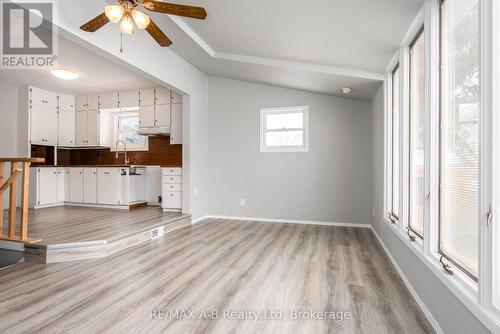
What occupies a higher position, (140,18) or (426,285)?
(140,18)

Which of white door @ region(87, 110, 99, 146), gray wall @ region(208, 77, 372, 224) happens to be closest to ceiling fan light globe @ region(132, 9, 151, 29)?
gray wall @ region(208, 77, 372, 224)

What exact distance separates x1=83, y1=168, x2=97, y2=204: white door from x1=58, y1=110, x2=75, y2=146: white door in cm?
111

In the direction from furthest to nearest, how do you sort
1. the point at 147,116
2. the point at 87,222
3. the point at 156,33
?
1. the point at 147,116
2. the point at 87,222
3. the point at 156,33

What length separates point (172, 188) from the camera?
200 inches

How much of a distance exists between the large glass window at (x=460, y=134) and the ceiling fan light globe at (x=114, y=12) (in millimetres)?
2478

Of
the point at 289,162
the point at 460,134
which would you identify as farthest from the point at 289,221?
the point at 460,134

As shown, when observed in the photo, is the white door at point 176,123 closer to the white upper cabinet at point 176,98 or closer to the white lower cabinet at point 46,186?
the white upper cabinet at point 176,98

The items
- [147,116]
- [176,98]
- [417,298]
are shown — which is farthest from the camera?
[147,116]

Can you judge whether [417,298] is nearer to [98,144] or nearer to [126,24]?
[126,24]

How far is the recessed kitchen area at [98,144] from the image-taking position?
14.6ft

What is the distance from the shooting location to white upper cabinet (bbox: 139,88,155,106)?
5.54 m

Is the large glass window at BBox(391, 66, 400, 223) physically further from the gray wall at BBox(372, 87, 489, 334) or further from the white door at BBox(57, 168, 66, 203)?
the white door at BBox(57, 168, 66, 203)

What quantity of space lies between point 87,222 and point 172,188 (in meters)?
1.52

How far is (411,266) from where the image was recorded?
2.24 metres
